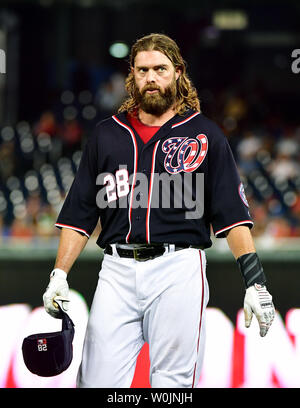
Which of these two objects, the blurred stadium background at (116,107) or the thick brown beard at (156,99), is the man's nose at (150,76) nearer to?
the thick brown beard at (156,99)

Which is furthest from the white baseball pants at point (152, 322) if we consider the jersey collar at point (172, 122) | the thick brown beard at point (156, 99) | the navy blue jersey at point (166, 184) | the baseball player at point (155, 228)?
the thick brown beard at point (156, 99)

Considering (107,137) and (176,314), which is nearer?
(176,314)

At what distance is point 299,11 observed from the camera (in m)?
13.1

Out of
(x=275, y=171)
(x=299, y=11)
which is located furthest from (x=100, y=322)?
(x=299, y=11)

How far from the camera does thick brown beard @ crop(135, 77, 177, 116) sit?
2.54 m

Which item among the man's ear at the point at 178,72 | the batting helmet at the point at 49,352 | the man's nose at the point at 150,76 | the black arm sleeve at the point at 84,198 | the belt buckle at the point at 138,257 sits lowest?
the batting helmet at the point at 49,352

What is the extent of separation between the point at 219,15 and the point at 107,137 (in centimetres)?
1043

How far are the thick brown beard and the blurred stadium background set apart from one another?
1579 millimetres

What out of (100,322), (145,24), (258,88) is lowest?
(100,322)

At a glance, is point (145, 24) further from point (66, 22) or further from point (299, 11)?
point (299, 11)

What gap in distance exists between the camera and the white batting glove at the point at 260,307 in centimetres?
236

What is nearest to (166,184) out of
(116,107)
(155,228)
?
(155,228)

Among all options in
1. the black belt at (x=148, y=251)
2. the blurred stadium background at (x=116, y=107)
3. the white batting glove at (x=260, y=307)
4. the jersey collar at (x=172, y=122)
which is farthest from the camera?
the blurred stadium background at (x=116, y=107)

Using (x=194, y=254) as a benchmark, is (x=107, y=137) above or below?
above
